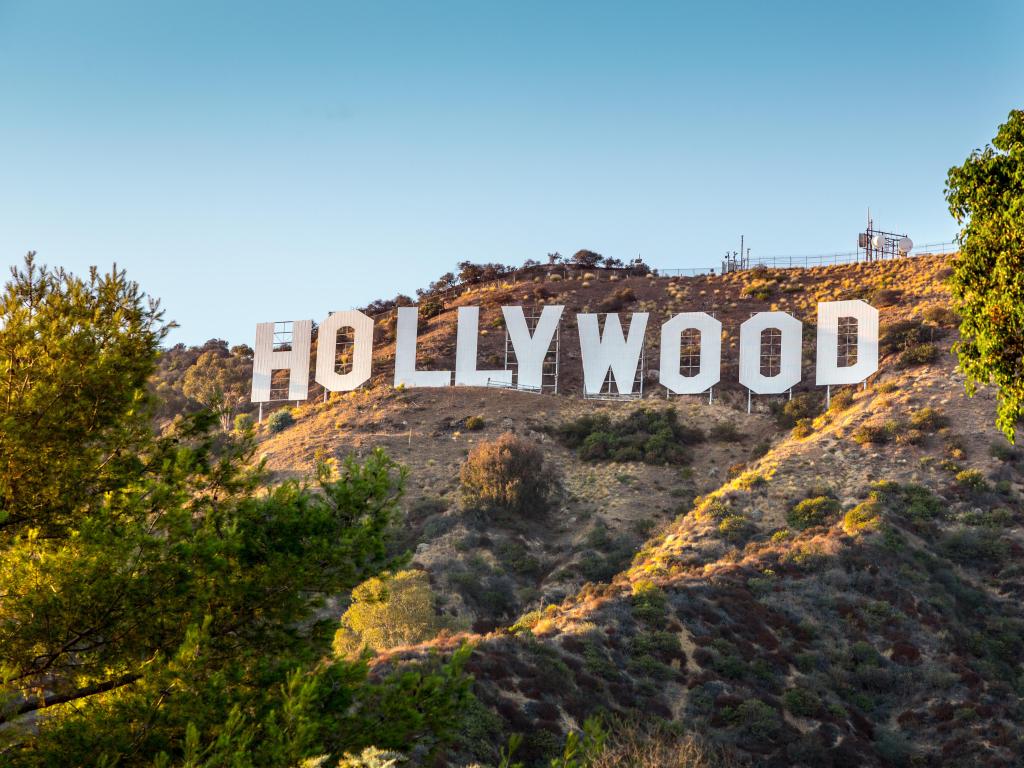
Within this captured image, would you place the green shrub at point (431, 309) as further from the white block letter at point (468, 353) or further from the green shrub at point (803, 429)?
the green shrub at point (803, 429)

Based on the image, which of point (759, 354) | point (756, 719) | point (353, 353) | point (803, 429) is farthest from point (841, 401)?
point (756, 719)

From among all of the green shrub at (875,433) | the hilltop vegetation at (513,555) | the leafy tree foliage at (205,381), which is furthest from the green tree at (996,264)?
the leafy tree foliage at (205,381)

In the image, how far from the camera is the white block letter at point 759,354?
61131 mm

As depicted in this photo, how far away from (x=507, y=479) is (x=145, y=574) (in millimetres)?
41112

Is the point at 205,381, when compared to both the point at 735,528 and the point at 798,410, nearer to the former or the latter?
the point at 798,410

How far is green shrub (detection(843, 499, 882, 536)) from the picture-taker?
43.9 metres

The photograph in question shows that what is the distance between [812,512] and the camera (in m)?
46.9

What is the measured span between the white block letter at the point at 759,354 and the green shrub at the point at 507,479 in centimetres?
1337

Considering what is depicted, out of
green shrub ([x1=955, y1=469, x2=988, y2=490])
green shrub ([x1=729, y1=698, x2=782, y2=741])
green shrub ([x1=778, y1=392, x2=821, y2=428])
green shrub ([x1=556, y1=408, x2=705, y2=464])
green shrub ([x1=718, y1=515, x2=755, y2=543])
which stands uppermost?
green shrub ([x1=778, y1=392, x2=821, y2=428])

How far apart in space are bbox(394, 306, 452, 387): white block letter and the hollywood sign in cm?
6

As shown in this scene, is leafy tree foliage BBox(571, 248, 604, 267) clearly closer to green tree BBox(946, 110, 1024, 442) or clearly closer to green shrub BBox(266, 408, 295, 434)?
green shrub BBox(266, 408, 295, 434)

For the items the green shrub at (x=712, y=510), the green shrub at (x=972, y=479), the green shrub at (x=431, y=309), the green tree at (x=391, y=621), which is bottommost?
the green tree at (x=391, y=621)

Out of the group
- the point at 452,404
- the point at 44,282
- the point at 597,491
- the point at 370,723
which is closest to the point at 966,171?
the point at 370,723

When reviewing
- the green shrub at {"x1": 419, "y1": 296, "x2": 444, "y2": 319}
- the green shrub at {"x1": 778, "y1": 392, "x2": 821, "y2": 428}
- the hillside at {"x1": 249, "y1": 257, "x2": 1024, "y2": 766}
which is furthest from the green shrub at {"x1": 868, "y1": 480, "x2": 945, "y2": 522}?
the green shrub at {"x1": 419, "y1": 296, "x2": 444, "y2": 319}
